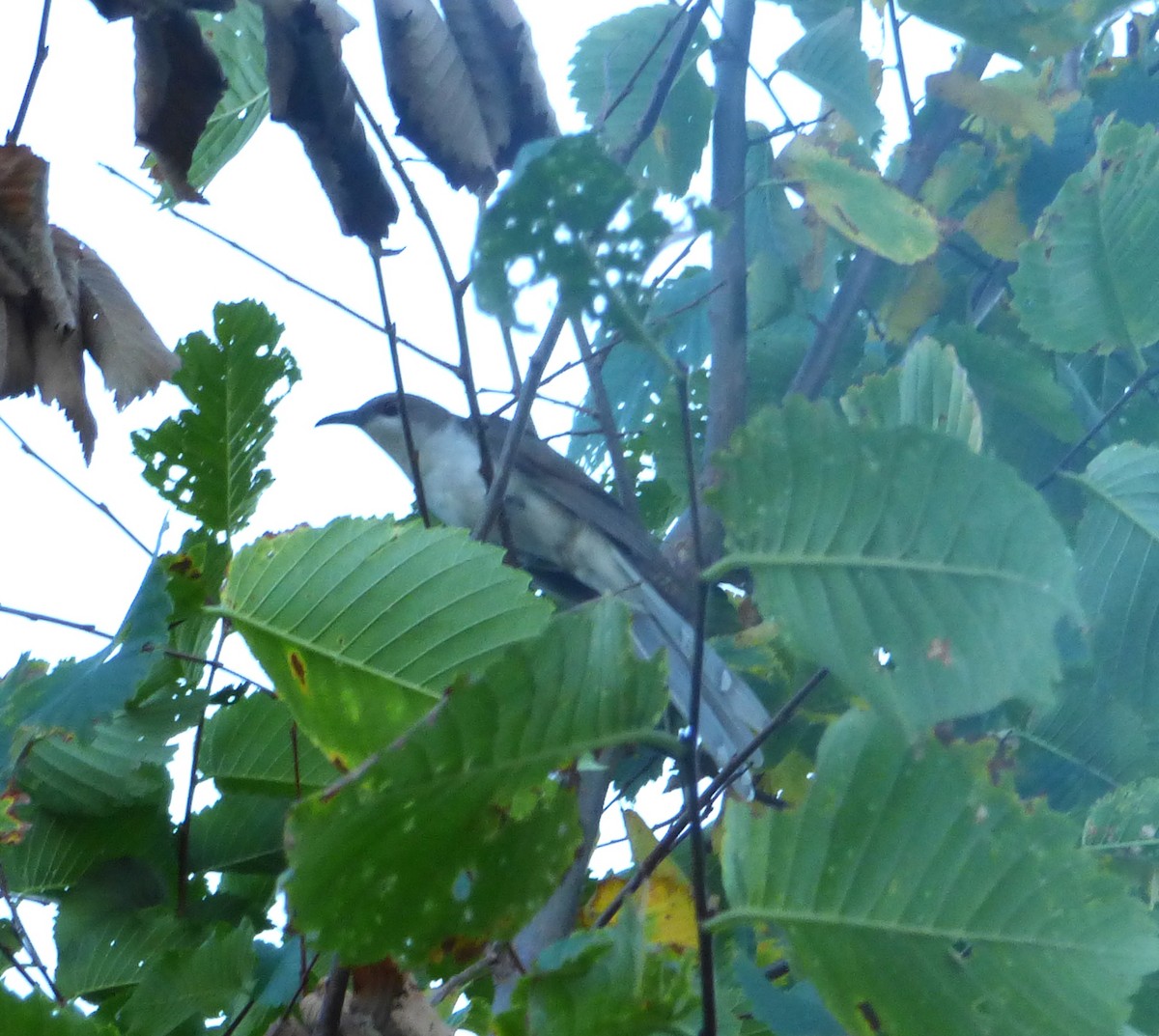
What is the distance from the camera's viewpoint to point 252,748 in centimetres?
124

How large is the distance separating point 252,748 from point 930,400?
2.50 feet

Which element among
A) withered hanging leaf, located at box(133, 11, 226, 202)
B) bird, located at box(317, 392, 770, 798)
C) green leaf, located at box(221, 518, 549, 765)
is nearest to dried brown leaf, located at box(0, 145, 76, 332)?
withered hanging leaf, located at box(133, 11, 226, 202)

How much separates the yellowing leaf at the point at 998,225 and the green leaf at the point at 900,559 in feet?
4.95

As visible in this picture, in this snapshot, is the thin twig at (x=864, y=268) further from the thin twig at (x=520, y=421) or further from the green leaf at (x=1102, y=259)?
the thin twig at (x=520, y=421)

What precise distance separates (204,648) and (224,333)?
0.32 m

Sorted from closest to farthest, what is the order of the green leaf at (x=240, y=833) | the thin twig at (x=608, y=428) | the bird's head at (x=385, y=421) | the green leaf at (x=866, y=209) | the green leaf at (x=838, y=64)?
the green leaf at (x=240, y=833)
the green leaf at (x=866, y=209)
the thin twig at (x=608, y=428)
the green leaf at (x=838, y=64)
the bird's head at (x=385, y=421)

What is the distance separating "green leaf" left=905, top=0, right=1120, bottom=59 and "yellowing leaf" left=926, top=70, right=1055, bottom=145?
24 centimetres

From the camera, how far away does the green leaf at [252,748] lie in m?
1.23

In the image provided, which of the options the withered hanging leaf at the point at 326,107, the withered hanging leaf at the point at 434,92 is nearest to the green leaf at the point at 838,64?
the withered hanging leaf at the point at 434,92

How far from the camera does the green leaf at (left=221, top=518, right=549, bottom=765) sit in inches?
35.5

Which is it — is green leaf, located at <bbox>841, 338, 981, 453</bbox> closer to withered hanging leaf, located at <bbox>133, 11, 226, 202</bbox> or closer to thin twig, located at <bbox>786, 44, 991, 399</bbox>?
withered hanging leaf, located at <bbox>133, 11, 226, 202</bbox>

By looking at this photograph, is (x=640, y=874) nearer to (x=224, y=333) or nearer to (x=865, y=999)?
(x=865, y=999)

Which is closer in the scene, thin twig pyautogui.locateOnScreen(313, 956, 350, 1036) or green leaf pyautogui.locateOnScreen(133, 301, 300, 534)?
thin twig pyautogui.locateOnScreen(313, 956, 350, 1036)

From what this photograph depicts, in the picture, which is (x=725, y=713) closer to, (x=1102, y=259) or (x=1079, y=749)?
(x=1079, y=749)
